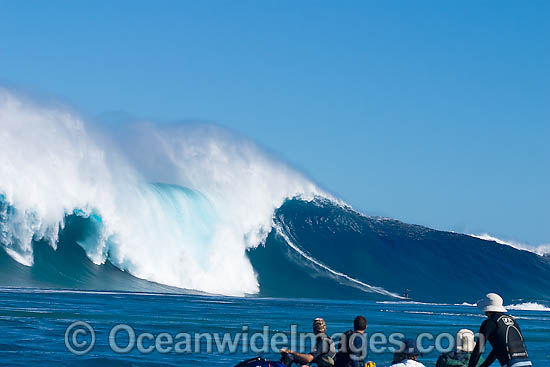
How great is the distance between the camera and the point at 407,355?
832cm

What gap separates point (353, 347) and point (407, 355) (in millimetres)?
590

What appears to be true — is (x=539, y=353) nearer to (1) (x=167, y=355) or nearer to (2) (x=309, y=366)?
(1) (x=167, y=355)

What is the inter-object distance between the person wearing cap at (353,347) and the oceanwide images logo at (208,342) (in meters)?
6.02

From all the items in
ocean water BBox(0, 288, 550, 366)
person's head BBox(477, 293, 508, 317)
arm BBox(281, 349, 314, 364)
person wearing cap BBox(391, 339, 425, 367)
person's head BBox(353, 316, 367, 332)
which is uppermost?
person's head BBox(477, 293, 508, 317)

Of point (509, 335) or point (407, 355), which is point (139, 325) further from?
point (509, 335)

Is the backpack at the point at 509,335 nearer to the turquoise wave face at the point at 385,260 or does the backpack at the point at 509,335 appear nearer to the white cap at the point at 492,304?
the white cap at the point at 492,304

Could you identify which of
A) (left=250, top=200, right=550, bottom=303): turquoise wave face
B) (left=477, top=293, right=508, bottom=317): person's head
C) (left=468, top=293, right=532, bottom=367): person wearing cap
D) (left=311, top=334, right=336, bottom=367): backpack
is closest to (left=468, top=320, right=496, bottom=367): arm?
(left=468, top=293, right=532, bottom=367): person wearing cap

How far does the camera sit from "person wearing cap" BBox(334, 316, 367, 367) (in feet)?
28.3

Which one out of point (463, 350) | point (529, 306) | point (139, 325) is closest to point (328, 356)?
point (463, 350)

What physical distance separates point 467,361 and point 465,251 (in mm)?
55060

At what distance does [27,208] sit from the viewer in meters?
39.3

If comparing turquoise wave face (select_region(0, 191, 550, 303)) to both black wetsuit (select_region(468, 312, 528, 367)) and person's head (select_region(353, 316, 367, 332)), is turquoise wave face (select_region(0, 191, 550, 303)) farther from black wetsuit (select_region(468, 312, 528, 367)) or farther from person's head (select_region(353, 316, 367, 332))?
black wetsuit (select_region(468, 312, 528, 367))

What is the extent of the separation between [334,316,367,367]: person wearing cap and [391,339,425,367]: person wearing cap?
45 centimetres

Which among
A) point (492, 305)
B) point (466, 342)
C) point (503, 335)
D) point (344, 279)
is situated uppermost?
point (492, 305)
